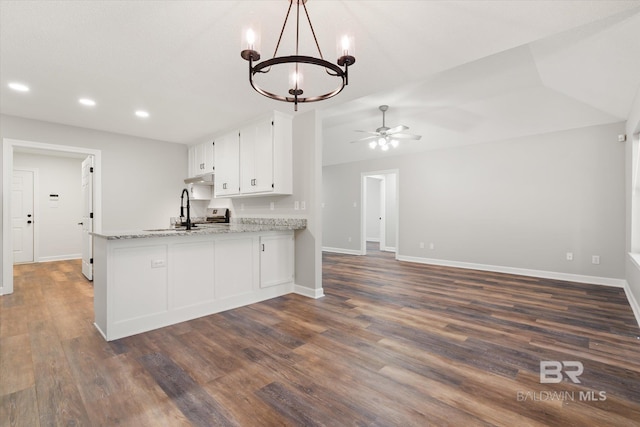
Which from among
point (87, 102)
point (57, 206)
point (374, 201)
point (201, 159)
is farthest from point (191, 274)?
point (374, 201)

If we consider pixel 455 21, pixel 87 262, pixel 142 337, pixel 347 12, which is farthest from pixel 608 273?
A: pixel 87 262

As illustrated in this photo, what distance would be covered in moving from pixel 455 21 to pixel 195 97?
279cm

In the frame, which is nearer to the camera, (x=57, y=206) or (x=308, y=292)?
(x=308, y=292)

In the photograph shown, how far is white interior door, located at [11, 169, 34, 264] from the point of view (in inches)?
257

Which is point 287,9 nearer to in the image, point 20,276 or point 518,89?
point 518,89

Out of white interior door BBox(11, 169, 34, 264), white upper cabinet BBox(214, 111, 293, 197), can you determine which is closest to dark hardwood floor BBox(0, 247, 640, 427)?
white upper cabinet BBox(214, 111, 293, 197)

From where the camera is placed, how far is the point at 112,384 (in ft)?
6.40

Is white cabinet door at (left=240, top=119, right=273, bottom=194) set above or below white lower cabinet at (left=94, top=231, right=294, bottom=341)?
above

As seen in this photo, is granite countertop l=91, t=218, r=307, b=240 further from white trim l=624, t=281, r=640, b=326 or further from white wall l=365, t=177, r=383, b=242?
white wall l=365, t=177, r=383, b=242

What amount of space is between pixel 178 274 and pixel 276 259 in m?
1.26

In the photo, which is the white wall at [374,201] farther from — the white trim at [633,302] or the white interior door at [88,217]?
the white interior door at [88,217]

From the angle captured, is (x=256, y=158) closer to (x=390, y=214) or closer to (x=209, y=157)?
(x=209, y=157)

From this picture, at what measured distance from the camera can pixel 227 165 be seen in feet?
16.1

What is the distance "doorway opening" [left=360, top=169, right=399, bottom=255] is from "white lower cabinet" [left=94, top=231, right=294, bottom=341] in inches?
165
